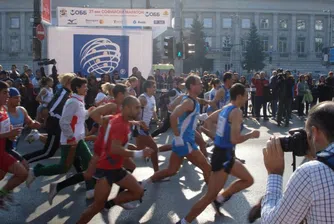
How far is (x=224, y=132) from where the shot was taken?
5434mm

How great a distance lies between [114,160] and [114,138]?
0.81ft

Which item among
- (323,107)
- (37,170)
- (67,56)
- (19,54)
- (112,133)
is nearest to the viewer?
(323,107)

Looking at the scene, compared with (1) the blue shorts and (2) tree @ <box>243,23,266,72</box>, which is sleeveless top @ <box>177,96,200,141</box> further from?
(2) tree @ <box>243,23,266,72</box>

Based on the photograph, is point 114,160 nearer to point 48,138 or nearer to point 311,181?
point 311,181

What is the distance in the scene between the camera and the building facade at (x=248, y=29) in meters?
84.2

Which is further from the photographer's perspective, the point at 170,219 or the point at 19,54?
the point at 19,54

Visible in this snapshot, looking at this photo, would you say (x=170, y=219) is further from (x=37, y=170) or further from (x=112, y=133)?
(x=37, y=170)

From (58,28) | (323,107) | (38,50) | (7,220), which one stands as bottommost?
(7,220)

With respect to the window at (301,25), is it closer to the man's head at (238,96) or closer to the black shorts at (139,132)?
the black shorts at (139,132)

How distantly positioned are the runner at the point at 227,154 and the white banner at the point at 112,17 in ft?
53.5

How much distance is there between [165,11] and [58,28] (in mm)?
5118

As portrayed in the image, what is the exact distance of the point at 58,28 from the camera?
62.8 feet

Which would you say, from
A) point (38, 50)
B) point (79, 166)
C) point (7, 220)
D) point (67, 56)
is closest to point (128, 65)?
point (67, 56)

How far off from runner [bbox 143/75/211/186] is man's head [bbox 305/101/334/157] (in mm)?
4027
